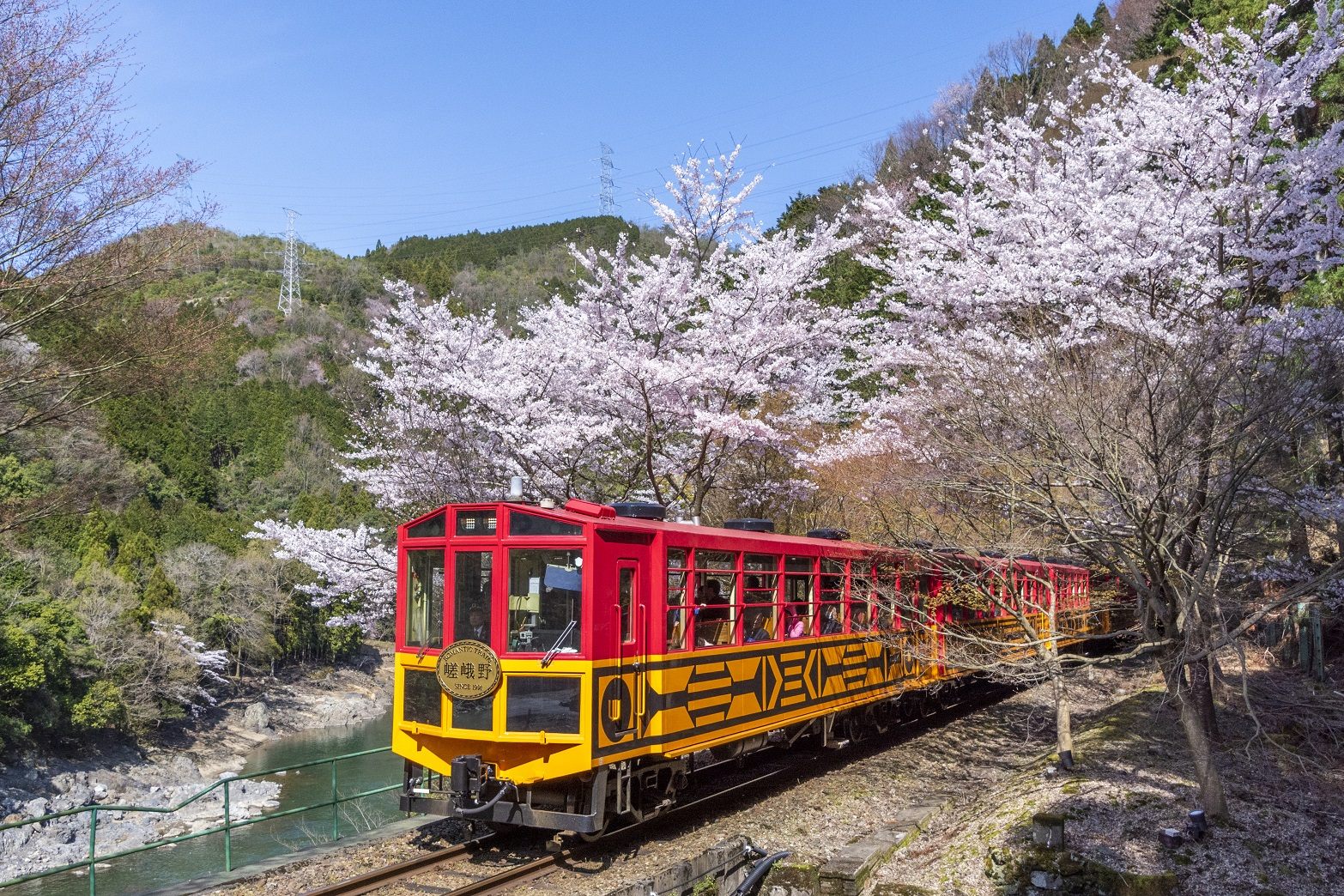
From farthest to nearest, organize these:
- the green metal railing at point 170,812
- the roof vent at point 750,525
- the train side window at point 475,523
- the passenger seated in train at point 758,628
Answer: the roof vent at point 750,525, the passenger seated in train at point 758,628, the train side window at point 475,523, the green metal railing at point 170,812

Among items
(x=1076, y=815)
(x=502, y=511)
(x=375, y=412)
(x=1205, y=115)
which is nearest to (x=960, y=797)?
(x=1076, y=815)

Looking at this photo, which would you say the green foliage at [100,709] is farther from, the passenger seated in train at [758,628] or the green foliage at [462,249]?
the green foliage at [462,249]

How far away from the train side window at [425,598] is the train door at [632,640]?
59.5 inches

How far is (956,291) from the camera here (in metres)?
13.5

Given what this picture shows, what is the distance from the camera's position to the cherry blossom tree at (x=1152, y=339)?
7.67 metres

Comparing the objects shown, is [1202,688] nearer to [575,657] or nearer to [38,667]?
[575,657]

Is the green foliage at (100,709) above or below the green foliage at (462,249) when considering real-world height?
below

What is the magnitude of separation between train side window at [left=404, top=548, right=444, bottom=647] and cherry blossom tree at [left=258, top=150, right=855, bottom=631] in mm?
4600

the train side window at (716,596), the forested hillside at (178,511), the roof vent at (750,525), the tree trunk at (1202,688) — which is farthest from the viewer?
the forested hillside at (178,511)

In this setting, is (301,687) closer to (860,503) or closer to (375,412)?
(375,412)

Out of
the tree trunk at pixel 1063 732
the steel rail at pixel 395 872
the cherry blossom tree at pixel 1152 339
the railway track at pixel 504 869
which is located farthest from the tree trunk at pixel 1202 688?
the steel rail at pixel 395 872

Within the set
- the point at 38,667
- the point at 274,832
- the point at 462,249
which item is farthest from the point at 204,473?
the point at 462,249

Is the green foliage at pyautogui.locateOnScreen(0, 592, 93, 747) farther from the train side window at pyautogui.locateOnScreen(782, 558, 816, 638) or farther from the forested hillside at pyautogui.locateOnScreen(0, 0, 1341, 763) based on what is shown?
the train side window at pyautogui.locateOnScreen(782, 558, 816, 638)

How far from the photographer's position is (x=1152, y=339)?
9719 millimetres
